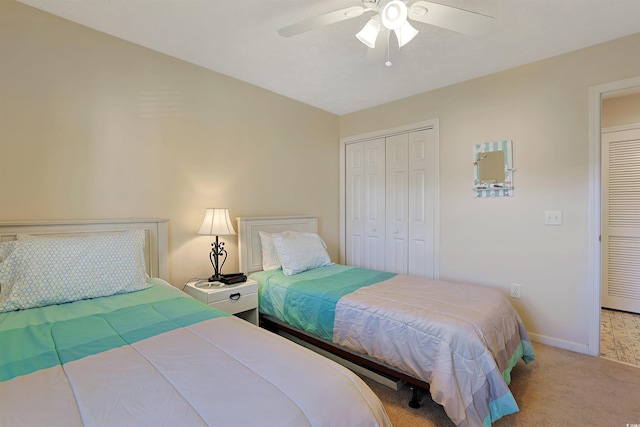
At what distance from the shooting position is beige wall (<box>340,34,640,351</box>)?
2455mm

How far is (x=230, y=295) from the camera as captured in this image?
2375 millimetres

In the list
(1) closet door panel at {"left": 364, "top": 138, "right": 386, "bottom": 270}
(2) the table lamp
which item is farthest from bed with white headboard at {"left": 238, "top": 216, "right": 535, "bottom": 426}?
(1) closet door panel at {"left": 364, "top": 138, "right": 386, "bottom": 270}

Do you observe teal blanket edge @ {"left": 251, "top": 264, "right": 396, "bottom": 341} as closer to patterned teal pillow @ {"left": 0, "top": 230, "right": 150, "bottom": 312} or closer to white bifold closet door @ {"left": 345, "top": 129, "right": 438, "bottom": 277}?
white bifold closet door @ {"left": 345, "top": 129, "right": 438, "bottom": 277}

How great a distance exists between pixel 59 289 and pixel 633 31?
13.5ft

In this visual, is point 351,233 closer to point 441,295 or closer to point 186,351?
point 441,295

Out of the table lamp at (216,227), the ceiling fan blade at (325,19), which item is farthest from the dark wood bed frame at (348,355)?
the ceiling fan blade at (325,19)

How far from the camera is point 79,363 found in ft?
3.42

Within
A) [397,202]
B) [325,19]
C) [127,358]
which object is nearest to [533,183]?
[397,202]

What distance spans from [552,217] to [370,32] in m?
2.18

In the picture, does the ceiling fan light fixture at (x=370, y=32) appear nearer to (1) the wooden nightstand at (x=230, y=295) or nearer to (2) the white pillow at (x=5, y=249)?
(1) the wooden nightstand at (x=230, y=295)

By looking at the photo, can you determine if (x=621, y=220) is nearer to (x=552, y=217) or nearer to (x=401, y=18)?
(x=552, y=217)

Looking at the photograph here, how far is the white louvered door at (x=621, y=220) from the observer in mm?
3314

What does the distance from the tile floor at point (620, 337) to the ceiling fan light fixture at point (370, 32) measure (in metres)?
2.97

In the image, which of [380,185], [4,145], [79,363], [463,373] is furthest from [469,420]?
[4,145]
